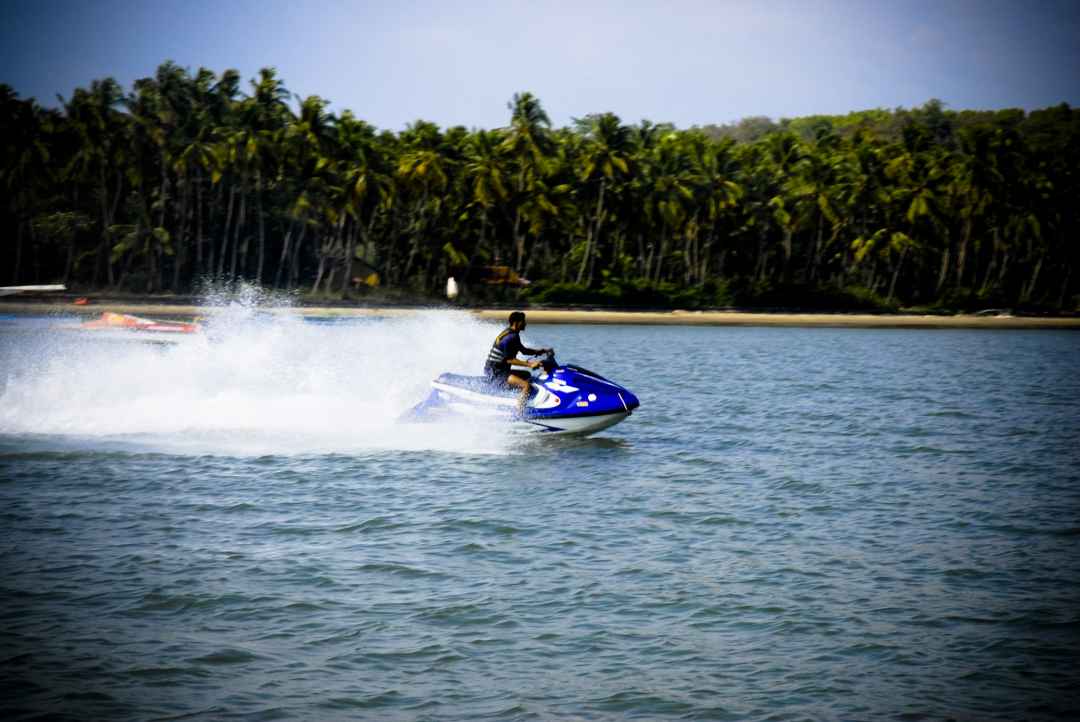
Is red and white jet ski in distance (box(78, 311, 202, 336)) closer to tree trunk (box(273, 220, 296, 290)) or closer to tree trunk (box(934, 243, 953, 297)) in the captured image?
tree trunk (box(273, 220, 296, 290))

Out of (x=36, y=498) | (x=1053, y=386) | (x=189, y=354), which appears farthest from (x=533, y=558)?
(x=1053, y=386)

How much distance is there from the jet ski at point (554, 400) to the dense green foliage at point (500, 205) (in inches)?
2694

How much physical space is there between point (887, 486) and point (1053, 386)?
24748 mm

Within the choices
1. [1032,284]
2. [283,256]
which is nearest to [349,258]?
[283,256]

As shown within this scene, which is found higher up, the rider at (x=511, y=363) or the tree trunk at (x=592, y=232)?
the tree trunk at (x=592, y=232)

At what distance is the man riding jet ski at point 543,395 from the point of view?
19.7 meters

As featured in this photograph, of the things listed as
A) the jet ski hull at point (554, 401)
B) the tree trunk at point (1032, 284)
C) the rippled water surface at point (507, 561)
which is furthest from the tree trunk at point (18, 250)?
the tree trunk at point (1032, 284)

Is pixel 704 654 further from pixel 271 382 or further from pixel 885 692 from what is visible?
pixel 271 382

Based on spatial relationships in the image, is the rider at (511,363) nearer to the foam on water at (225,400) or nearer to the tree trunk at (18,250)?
the foam on water at (225,400)

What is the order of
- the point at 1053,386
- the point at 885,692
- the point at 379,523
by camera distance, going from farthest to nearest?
the point at 1053,386 < the point at 379,523 < the point at 885,692

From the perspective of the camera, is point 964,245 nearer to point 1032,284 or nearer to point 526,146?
point 1032,284

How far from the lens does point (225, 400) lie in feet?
80.9

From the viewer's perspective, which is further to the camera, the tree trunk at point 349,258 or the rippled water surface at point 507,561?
the tree trunk at point 349,258

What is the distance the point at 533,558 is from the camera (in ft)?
43.9
